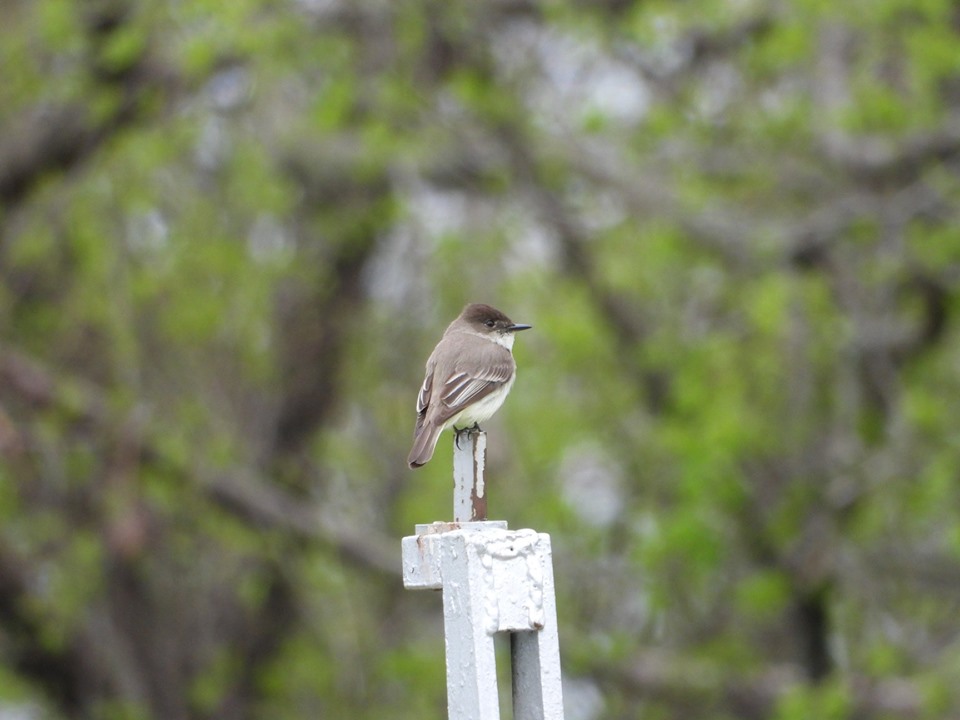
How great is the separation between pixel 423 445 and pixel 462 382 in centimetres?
53

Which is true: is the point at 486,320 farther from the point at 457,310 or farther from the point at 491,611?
the point at 457,310

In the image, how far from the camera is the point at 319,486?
11.3 metres

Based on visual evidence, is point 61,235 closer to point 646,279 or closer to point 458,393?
point 646,279

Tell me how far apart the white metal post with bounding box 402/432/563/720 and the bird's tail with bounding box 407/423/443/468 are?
91 centimetres

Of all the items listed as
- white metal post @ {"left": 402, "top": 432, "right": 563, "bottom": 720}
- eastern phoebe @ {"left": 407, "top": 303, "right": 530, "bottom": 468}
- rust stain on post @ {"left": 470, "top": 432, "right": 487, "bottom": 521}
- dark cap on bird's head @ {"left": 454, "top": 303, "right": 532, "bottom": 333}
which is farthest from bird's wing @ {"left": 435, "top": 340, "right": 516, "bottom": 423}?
white metal post @ {"left": 402, "top": 432, "right": 563, "bottom": 720}

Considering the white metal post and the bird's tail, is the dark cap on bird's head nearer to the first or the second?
the bird's tail

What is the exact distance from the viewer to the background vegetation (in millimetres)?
8852

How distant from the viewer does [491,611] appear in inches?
112

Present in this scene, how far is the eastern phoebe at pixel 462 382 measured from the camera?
4.45m

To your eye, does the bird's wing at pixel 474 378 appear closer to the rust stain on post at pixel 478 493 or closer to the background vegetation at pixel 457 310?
the rust stain on post at pixel 478 493

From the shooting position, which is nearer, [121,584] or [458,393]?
[458,393]

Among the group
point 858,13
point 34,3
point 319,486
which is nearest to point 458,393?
point 858,13

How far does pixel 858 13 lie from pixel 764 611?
3.87 metres

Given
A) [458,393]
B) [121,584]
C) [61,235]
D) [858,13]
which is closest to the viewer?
[458,393]
